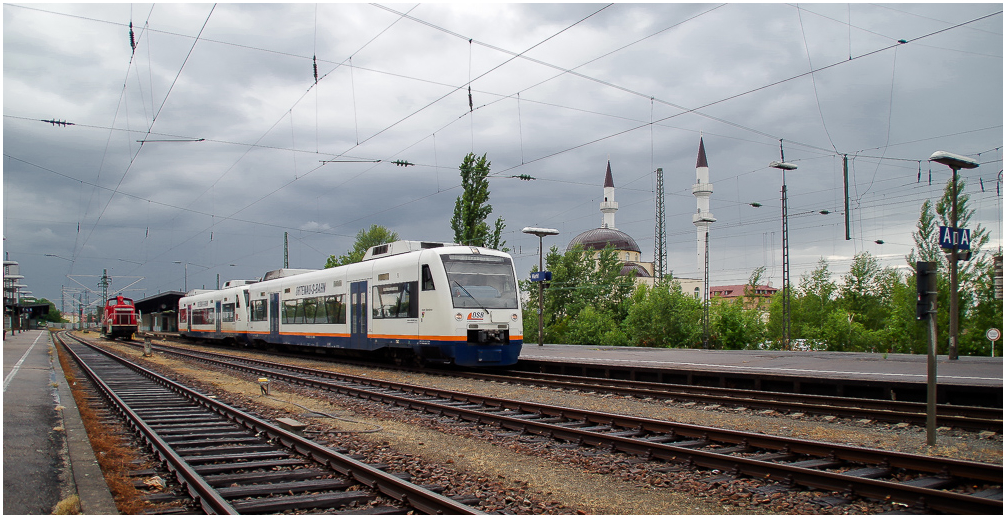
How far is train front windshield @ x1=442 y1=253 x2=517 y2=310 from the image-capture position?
1742cm

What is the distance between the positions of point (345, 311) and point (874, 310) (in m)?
43.2

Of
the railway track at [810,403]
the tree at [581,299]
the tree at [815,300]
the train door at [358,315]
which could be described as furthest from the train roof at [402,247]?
the tree at [815,300]

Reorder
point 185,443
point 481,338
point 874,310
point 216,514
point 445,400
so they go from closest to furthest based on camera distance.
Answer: point 216,514 → point 185,443 → point 445,400 → point 481,338 → point 874,310

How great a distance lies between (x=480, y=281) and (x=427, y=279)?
1.42m

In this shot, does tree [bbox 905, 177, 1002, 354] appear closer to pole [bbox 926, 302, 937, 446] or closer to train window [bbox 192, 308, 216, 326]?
pole [bbox 926, 302, 937, 446]

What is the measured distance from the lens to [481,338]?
17.3m

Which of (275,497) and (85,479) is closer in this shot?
(275,497)

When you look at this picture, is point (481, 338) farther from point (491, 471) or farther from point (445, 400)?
point (491, 471)

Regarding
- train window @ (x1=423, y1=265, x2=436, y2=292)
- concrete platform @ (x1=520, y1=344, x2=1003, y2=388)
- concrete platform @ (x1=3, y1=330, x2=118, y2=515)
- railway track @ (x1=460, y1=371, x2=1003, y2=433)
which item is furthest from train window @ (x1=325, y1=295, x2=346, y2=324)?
concrete platform @ (x1=3, y1=330, x2=118, y2=515)

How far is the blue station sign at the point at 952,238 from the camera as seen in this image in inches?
664

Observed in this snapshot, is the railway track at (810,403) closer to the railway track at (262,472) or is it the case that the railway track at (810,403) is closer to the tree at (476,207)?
the railway track at (262,472)

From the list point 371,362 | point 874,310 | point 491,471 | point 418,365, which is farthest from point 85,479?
point 874,310

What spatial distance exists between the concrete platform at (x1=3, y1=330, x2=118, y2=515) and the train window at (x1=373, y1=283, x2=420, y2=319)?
8113 mm

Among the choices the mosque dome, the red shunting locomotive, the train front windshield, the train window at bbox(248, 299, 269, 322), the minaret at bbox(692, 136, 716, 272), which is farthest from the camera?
the mosque dome
